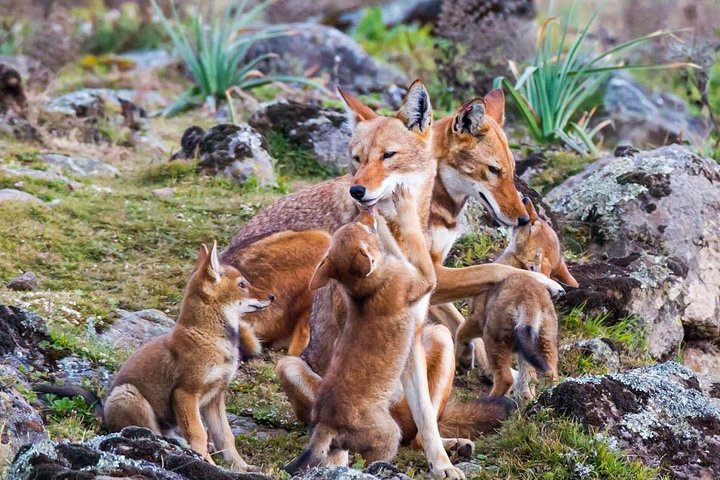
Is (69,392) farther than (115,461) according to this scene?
Yes

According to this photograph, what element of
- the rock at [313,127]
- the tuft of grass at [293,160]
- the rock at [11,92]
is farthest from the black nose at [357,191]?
the rock at [11,92]

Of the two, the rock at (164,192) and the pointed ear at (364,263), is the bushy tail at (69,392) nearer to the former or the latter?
the pointed ear at (364,263)

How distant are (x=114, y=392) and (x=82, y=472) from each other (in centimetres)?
147

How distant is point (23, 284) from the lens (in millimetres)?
10172

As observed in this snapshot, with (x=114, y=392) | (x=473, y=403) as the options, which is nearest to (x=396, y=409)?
(x=473, y=403)

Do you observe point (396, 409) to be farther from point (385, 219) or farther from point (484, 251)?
point (484, 251)

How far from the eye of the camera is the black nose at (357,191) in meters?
8.13

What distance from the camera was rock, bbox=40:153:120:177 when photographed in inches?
546

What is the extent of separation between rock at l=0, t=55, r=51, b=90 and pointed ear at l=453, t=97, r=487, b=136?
405 inches

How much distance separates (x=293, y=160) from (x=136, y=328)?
5.26 metres

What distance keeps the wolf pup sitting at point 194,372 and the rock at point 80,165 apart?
6.13m

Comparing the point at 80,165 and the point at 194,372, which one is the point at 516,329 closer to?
the point at 194,372

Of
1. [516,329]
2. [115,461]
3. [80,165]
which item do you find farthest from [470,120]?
[80,165]

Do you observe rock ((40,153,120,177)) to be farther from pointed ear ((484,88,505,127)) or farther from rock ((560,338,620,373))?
rock ((560,338,620,373))
